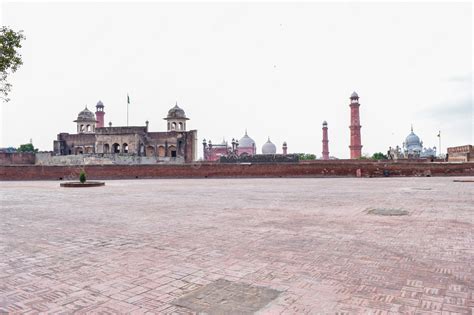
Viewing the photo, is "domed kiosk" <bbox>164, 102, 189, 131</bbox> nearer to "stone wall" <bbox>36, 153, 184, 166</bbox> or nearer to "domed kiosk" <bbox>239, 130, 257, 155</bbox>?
"stone wall" <bbox>36, 153, 184, 166</bbox>

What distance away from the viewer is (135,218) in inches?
305

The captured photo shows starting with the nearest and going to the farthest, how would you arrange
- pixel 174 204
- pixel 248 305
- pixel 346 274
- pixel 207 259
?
pixel 248 305
pixel 346 274
pixel 207 259
pixel 174 204

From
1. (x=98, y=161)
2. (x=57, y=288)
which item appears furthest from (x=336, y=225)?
(x=98, y=161)

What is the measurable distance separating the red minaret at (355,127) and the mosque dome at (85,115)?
4554 centimetres

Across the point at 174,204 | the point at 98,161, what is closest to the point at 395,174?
the point at 174,204

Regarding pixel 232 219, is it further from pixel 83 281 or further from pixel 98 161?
pixel 98 161

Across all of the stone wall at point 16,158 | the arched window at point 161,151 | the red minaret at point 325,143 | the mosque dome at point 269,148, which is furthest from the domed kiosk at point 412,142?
the stone wall at point 16,158

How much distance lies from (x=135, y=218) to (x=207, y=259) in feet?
12.7

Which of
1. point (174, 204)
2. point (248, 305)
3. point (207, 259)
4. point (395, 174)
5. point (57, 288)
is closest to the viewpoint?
point (248, 305)

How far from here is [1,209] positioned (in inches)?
379

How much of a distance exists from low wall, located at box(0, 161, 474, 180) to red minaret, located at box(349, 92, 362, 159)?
3357 cm

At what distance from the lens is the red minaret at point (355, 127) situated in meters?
60.7

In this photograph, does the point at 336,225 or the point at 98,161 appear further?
the point at 98,161

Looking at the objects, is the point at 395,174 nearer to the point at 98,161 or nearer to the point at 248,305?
the point at 248,305
